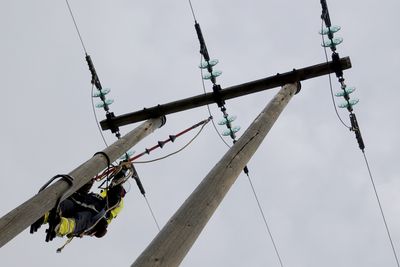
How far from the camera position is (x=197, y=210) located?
3.66 metres

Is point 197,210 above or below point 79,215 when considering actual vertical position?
above

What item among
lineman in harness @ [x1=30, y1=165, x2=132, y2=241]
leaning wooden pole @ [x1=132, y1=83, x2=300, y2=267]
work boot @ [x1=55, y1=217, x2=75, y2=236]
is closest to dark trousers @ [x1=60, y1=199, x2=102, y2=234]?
lineman in harness @ [x1=30, y1=165, x2=132, y2=241]

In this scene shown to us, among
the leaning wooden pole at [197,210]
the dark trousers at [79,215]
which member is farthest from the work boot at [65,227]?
the leaning wooden pole at [197,210]

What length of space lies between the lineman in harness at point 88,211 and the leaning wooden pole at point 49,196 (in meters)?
0.36

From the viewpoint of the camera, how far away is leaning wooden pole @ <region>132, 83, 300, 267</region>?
313cm

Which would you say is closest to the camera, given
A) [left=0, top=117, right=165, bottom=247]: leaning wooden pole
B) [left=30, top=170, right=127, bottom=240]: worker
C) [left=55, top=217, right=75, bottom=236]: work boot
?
[left=0, top=117, right=165, bottom=247]: leaning wooden pole

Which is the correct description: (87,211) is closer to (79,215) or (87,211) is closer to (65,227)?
(79,215)

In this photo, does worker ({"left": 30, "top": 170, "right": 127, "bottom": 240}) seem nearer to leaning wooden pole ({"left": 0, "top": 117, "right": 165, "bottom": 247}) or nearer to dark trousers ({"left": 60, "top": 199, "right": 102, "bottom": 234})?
dark trousers ({"left": 60, "top": 199, "right": 102, "bottom": 234})

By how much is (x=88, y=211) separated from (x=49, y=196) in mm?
1678

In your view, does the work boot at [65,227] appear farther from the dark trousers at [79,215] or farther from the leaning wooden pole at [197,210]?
the leaning wooden pole at [197,210]

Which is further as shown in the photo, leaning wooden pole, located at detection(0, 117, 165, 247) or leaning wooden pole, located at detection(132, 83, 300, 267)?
leaning wooden pole, located at detection(0, 117, 165, 247)

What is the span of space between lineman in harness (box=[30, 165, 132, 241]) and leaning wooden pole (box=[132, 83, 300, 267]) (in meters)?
2.21

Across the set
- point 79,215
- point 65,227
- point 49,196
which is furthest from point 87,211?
point 49,196

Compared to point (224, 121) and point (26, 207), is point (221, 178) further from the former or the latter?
point (224, 121)
